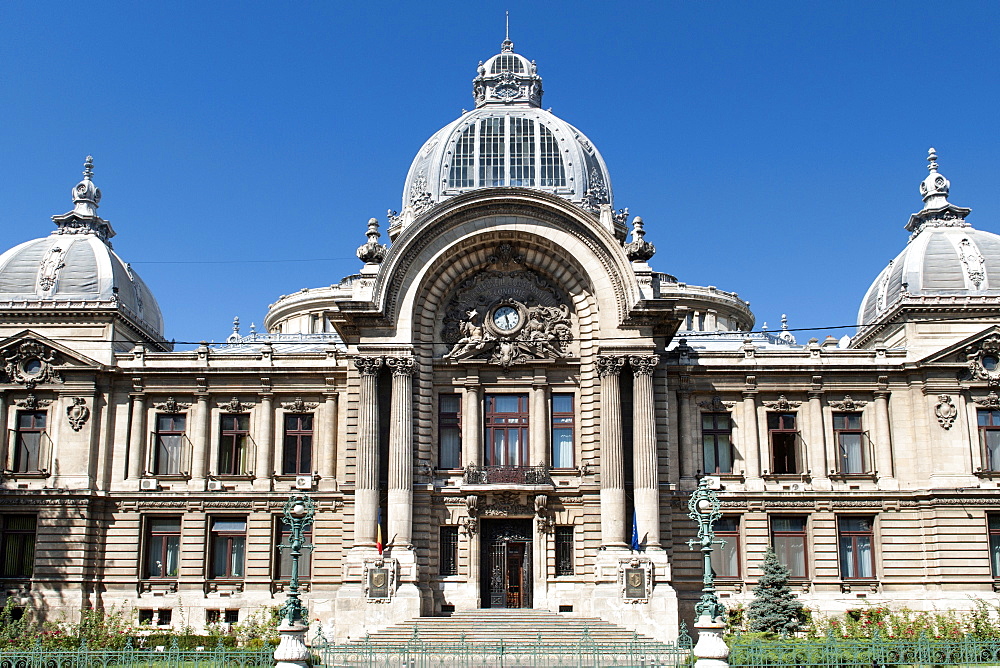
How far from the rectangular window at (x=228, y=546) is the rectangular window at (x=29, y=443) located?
699 cm

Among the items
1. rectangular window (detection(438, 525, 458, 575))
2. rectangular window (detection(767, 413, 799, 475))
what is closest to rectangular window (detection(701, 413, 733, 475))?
rectangular window (detection(767, 413, 799, 475))

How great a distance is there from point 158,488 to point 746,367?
76.5ft

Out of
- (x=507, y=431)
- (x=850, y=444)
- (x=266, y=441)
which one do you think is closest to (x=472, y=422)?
(x=507, y=431)

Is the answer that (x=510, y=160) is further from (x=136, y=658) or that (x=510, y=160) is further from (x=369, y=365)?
(x=136, y=658)

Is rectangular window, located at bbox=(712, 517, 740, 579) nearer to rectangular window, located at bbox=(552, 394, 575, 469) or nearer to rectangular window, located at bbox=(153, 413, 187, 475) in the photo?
rectangular window, located at bbox=(552, 394, 575, 469)

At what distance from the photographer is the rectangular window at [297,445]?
40781 millimetres

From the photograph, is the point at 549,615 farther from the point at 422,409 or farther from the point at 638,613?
the point at 422,409

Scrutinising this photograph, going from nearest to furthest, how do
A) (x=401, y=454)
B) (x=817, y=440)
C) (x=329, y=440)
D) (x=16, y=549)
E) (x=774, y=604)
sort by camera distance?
(x=774, y=604)
(x=401, y=454)
(x=16, y=549)
(x=817, y=440)
(x=329, y=440)

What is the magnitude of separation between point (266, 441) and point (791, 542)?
67.7ft

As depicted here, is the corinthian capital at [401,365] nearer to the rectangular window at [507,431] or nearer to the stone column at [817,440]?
the rectangular window at [507,431]

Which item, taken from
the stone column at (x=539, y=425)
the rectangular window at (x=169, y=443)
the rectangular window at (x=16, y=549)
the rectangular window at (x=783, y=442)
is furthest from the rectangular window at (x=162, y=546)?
the rectangular window at (x=783, y=442)

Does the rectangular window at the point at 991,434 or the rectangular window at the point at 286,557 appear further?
the rectangular window at the point at 286,557

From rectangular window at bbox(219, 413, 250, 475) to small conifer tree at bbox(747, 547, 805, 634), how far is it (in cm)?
2000

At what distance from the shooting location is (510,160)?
4328cm
